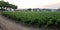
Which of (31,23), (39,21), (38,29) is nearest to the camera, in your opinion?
(38,29)

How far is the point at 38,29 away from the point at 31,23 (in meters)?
1.49

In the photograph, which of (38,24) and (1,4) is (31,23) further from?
(1,4)

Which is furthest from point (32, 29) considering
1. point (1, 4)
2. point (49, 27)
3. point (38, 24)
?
point (1, 4)

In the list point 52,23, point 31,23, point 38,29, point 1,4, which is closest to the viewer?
point 52,23

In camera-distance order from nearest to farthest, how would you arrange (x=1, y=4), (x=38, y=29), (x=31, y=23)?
(x=38, y=29) < (x=31, y=23) < (x=1, y=4)

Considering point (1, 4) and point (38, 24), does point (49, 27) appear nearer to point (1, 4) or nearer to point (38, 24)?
point (38, 24)

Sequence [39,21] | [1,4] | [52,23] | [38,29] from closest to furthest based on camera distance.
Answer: [52,23], [38,29], [39,21], [1,4]

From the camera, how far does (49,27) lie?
303 inches

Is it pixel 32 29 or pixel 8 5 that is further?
pixel 8 5

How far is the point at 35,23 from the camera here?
32.9ft

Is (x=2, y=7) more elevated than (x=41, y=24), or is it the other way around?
(x=41, y=24)

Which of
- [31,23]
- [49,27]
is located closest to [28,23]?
[31,23]

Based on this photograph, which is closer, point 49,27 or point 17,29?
point 49,27

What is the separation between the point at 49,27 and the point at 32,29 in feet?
6.06
